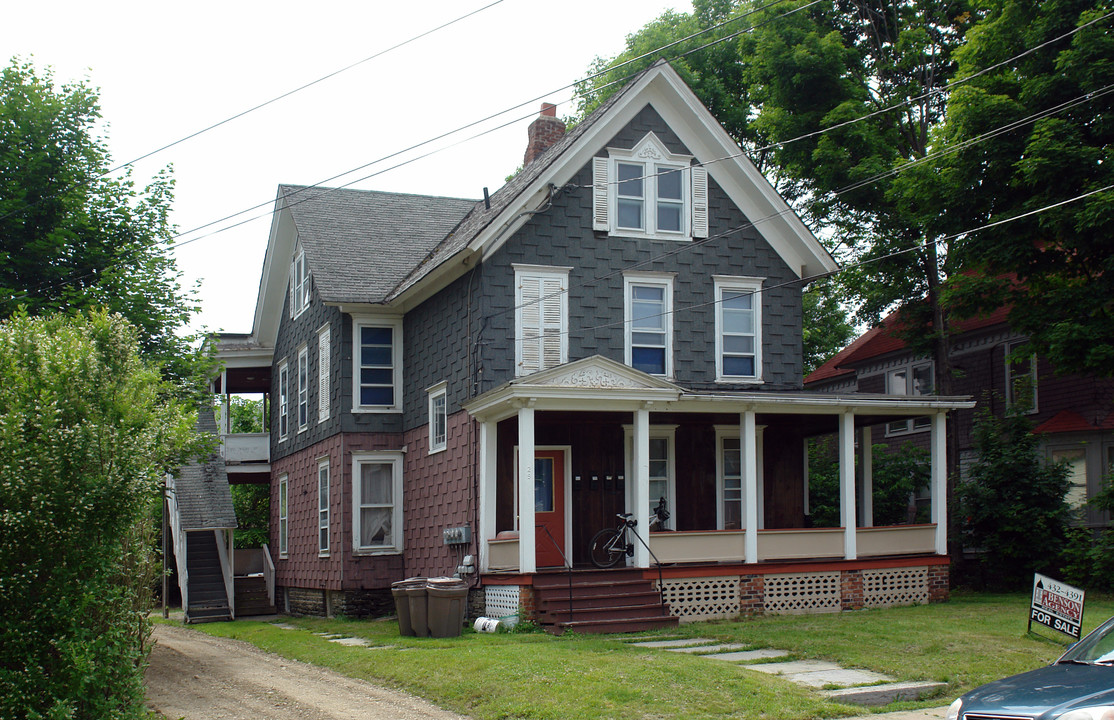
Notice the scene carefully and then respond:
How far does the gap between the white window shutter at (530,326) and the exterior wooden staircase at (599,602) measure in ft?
13.0

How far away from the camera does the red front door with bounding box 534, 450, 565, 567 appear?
2003 centimetres

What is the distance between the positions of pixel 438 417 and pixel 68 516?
11.9m

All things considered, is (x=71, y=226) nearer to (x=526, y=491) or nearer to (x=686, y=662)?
(x=526, y=491)

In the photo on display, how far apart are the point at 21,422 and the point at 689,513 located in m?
13.8

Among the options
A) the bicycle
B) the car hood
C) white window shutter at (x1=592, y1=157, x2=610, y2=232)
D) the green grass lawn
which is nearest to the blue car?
the car hood

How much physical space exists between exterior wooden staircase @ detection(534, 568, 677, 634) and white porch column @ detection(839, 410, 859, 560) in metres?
3.88

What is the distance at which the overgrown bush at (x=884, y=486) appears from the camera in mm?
27500

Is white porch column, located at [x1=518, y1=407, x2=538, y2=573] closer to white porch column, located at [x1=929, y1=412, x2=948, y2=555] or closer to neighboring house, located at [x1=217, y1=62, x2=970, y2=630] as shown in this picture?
neighboring house, located at [x1=217, y1=62, x2=970, y2=630]

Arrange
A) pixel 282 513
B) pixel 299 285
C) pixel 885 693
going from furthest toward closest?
pixel 282 513
pixel 299 285
pixel 885 693

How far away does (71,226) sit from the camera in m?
21.8

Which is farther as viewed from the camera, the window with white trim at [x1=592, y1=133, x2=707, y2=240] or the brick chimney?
the brick chimney

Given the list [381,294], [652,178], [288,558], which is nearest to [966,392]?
[652,178]

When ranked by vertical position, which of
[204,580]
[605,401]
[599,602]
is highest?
[605,401]

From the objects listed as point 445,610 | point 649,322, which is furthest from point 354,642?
point 649,322
